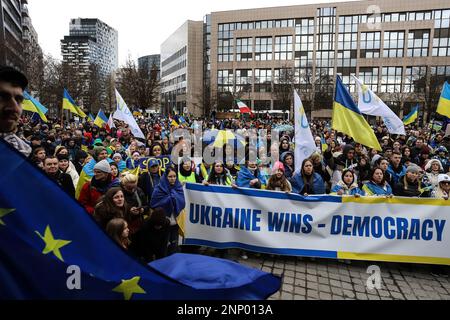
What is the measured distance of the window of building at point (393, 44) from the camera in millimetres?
57531

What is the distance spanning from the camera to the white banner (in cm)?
475

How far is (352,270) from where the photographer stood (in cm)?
487

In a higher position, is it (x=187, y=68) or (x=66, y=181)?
(x=187, y=68)

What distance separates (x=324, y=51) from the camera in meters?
61.8

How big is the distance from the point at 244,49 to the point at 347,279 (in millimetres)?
66510

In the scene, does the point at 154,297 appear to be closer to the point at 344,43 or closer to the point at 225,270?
the point at 225,270

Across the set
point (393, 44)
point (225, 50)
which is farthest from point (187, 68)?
point (393, 44)

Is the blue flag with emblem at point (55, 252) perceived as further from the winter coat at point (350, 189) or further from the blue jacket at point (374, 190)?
the blue jacket at point (374, 190)

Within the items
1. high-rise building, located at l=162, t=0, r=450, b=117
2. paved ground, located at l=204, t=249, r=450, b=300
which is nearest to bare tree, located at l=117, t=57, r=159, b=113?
high-rise building, located at l=162, t=0, r=450, b=117

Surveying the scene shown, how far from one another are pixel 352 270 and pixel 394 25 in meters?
64.1

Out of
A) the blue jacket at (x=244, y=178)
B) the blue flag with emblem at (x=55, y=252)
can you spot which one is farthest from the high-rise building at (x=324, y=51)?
the blue flag with emblem at (x=55, y=252)

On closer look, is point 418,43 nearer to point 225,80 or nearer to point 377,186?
point 225,80

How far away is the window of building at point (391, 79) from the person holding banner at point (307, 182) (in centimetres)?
6105
